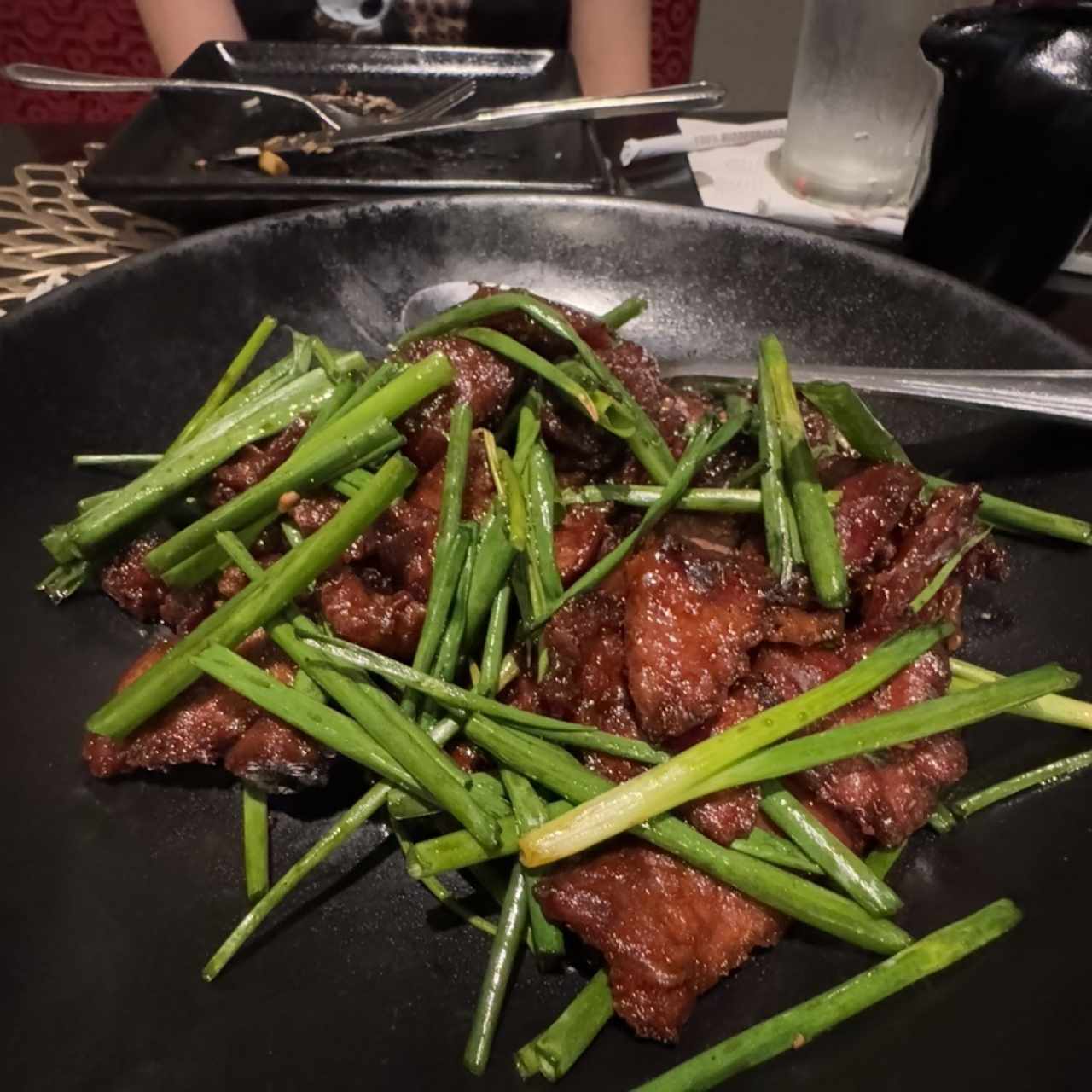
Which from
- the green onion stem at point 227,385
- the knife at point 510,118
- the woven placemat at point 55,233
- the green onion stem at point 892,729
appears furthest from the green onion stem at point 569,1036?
the knife at point 510,118

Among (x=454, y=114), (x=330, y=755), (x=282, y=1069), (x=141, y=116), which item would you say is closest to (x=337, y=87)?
(x=454, y=114)

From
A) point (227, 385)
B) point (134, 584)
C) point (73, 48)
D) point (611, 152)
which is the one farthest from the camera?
point (73, 48)

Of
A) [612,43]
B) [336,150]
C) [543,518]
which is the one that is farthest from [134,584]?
[612,43]

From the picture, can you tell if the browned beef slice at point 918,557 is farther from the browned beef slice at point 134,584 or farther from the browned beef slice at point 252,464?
the browned beef slice at point 134,584

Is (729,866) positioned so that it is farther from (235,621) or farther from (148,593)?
(148,593)

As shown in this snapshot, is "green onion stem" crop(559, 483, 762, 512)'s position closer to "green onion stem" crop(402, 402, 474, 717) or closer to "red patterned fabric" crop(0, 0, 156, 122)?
"green onion stem" crop(402, 402, 474, 717)

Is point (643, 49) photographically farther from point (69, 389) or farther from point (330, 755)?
point (330, 755)

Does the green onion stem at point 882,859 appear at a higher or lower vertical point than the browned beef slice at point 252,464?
lower
